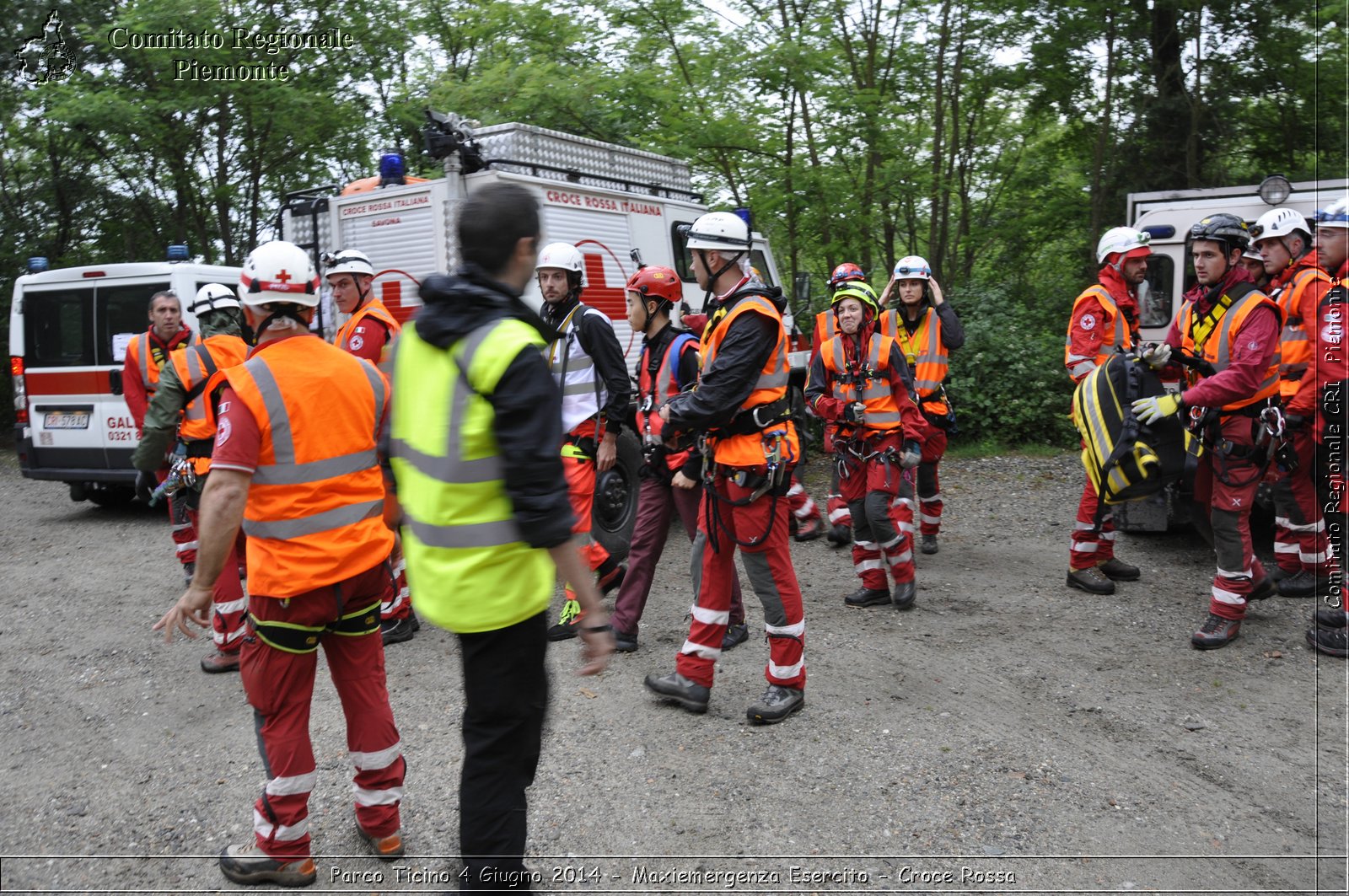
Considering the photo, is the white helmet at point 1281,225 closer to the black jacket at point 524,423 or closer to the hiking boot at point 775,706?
the hiking boot at point 775,706

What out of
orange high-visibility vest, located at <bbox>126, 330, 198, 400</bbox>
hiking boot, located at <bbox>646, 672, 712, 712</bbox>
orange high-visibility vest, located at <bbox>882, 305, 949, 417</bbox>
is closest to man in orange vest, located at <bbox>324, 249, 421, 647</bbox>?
orange high-visibility vest, located at <bbox>126, 330, 198, 400</bbox>

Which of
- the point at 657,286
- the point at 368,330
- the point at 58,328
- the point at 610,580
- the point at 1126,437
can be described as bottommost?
the point at 610,580

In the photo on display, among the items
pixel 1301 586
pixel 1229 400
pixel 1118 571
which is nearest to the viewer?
pixel 1229 400

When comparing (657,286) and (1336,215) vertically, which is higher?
(1336,215)

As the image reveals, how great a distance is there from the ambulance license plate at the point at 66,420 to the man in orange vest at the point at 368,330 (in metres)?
5.23

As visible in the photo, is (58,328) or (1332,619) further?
(58,328)

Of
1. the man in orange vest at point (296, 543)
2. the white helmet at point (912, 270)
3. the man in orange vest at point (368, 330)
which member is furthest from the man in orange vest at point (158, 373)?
the white helmet at point (912, 270)

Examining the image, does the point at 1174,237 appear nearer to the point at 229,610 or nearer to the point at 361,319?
the point at 361,319

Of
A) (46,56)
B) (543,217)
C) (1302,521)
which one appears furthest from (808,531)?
(46,56)

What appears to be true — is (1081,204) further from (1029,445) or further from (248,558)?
(248,558)

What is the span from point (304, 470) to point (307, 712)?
2.76 ft

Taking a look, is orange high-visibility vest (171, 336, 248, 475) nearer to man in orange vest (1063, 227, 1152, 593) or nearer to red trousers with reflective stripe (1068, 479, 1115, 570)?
man in orange vest (1063, 227, 1152, 593)

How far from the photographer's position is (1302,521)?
6449mm

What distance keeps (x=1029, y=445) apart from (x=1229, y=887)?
353 inches
